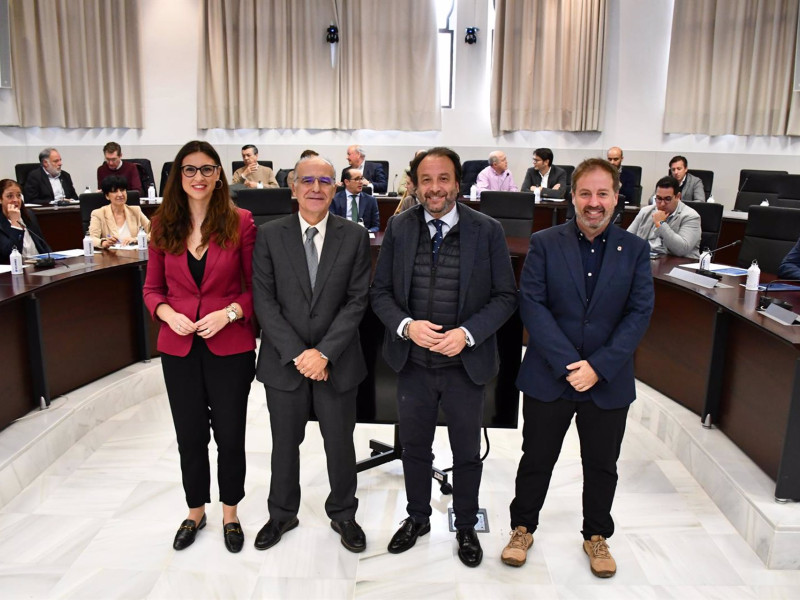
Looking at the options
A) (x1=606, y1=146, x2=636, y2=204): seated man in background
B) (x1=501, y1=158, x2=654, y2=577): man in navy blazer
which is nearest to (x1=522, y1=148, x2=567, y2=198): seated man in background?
(x1=606, y1=146, x2=636, y2=204): seated man in background

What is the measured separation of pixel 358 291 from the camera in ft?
8.06

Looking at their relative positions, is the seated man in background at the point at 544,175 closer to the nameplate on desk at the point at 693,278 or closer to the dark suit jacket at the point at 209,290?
the nameplate on desk at the point at 693,278

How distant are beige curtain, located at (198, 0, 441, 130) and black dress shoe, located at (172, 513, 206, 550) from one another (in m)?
7.56

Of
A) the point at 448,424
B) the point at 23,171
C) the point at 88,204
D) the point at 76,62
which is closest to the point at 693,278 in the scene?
the point at 448,424

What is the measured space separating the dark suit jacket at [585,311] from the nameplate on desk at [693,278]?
54.2 inches

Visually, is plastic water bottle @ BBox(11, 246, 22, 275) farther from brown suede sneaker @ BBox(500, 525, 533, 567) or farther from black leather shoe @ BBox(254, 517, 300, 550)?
brown suede sneaker @ BBox(500, 525, 533, 567)

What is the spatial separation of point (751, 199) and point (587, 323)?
6.13 m

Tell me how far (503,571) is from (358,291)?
1171mm

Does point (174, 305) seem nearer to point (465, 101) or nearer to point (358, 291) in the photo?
point (358, 291)

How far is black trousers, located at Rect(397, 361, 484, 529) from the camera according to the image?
2.43 metres

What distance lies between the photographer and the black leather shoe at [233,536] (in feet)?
8.46

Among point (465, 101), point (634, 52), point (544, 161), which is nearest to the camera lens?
point (544, 161)

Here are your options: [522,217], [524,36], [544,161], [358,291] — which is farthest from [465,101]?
[358,291]

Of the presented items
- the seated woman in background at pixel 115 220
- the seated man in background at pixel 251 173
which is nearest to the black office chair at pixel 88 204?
Answer: the seated woman in background at pixel 115 220
